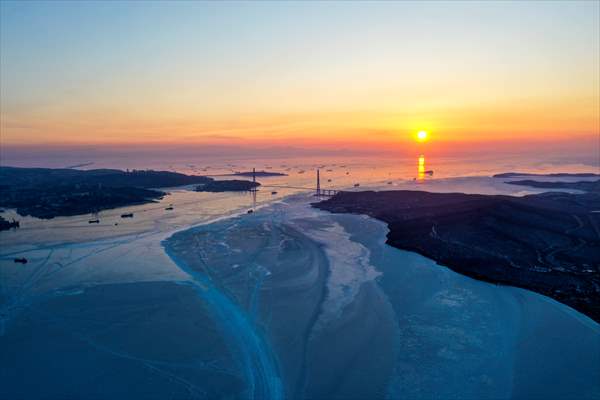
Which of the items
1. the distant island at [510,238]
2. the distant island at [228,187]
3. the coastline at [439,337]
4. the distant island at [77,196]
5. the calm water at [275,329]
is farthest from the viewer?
the distant island at [228,187]

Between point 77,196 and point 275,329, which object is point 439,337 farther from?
point 77,196

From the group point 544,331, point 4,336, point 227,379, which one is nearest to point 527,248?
point 544,331

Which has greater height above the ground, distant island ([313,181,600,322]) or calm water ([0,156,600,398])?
distant island ([313,181,600,322])

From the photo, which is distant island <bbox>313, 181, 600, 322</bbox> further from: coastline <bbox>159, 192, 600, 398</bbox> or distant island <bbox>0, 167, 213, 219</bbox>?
distant island <bbox>0, 167, 213, 219</bbox>

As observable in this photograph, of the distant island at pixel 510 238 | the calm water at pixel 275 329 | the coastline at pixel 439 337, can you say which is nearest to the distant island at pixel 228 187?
the distant island at pixel 510 238

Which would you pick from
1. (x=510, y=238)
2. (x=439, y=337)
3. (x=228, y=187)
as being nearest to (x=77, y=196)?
(x=228, y=187)

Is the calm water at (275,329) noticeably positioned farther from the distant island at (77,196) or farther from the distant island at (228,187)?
the distant island at (228,187)

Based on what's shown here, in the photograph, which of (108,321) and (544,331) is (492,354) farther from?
(108,321)

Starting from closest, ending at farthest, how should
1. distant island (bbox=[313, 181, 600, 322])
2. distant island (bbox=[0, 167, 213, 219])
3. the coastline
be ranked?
the coastline
distant island (bbox=[313, 181, 600, 322])
distant island (bbox=[0, 167, 213, 219])

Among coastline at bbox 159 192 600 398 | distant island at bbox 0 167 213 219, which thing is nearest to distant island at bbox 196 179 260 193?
distant island at bbox 0 167 213 219
